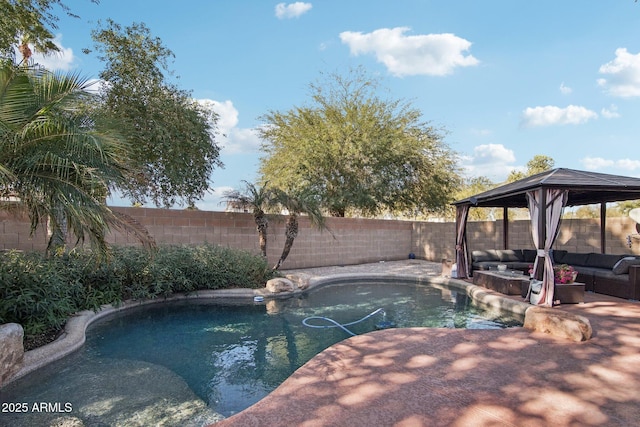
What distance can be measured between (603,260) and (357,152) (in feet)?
29.0

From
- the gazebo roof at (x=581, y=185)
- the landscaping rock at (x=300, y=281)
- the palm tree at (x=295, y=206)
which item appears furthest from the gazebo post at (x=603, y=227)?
the landscaping rock at (x=300, y=281)

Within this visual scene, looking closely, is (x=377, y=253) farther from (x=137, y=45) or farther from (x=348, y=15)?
(x=137, y=45)

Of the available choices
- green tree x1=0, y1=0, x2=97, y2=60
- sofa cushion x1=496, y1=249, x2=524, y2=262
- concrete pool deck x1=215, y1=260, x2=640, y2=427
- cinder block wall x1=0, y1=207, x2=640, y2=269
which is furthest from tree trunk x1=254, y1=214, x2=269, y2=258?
sofa cushion x1=496, y1=249, x2=524, y2=262

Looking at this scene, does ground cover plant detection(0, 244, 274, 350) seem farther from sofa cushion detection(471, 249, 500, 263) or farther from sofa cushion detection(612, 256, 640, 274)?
sofa cushion detection(612, 256, 640, 274)

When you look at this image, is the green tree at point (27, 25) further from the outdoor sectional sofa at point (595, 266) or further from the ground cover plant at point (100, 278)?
the outdoor sectional sofa at point (595, 266)

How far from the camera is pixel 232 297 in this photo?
8125 mm

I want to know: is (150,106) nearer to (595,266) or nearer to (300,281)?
(300,281)

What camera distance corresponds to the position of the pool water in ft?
12.2

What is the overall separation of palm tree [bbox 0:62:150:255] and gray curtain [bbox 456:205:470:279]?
880 centimetres

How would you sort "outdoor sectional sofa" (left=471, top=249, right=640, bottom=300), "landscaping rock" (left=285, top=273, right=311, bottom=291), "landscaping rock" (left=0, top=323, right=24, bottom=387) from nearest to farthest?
1. "landscaping rock" (left=0, top=323, right=24, bottom=387)
2. "outdoor sectional sofa" (left=471, top=249, right=640, bottom=300)
3. "landscaping rock" (left=285, top=273, right=311, bottom=291)

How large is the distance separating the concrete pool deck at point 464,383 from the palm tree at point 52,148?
2699 millimetres

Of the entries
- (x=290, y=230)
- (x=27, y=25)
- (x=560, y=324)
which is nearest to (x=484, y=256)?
(x=290, y=230)

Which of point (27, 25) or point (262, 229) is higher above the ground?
point (27, 25)

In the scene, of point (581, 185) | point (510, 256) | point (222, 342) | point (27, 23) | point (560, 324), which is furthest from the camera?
point (510, 256)
